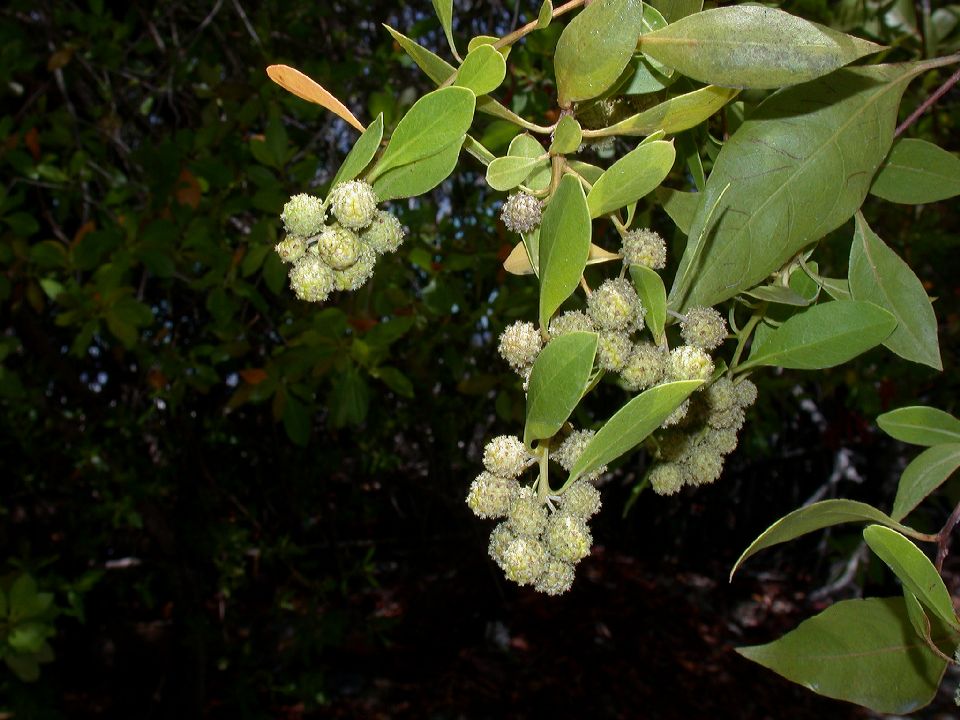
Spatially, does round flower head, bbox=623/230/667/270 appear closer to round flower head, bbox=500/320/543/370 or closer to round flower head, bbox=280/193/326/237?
round flower head, bbox=500/320/543/370

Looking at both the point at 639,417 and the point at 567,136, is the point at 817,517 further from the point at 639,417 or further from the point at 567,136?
the point at 567,136

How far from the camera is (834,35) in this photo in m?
0.68

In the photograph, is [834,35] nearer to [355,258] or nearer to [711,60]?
[711,60]

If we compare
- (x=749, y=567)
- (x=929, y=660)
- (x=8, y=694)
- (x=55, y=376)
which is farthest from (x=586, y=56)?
(x=749, y=567)

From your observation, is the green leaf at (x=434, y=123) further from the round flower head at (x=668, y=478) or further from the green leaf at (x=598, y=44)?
the round flower head at (x=668, y=478)

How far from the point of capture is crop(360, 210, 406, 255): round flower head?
30.8 inches

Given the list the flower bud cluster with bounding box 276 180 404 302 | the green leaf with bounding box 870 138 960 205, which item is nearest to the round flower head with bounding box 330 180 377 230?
the flower bud cluster with bounding box 276 180 404 302

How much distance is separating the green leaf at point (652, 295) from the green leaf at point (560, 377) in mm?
134

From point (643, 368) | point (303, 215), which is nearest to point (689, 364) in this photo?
point (643, 368)

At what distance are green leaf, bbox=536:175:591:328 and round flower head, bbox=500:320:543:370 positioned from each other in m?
0.08

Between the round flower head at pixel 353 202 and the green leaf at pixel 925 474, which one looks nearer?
the round flower head at pixel 353 202

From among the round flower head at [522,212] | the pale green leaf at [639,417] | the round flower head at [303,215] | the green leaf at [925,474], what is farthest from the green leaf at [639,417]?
the green leaf at [925,474]

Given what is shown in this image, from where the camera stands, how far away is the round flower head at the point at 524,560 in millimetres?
748

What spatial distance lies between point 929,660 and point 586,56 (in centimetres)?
74
